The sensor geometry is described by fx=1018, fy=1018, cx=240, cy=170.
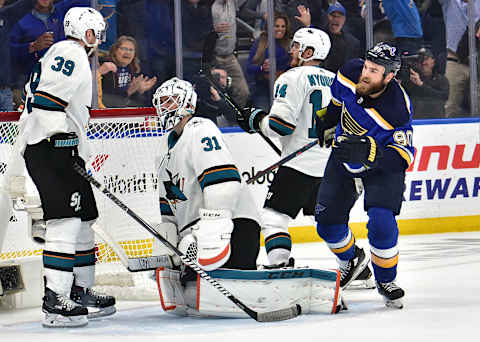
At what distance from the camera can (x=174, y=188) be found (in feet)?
11.8

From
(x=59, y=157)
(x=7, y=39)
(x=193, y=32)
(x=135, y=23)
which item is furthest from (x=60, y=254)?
(x=193, y=32)

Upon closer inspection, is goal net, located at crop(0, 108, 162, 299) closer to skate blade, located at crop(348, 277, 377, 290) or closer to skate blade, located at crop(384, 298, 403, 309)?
skate blade, located at crop(348, 277, 377, 290)

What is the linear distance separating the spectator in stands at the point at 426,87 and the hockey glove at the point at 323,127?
3.46m

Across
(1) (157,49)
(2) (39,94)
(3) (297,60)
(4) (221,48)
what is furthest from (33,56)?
(2) (39,94)

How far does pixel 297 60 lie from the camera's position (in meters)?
4.38

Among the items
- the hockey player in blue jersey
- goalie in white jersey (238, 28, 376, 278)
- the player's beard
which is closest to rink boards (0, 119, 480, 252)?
goalie in white jersey (238, 28, 376, 278)

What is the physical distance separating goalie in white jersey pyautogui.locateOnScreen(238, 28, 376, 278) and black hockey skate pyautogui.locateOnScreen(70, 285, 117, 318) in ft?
2.39

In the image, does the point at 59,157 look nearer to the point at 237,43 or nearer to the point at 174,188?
the point at 174,188

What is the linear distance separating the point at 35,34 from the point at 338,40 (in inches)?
84.0

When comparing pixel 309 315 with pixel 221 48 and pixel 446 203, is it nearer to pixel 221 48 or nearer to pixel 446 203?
pixel 446 203

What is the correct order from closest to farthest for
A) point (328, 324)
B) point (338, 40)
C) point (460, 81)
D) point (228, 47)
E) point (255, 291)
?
point (328, 324)
point (255, 291)
point (228, 47)
point (338, 40)
point (460, 81)

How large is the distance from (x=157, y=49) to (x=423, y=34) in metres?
2.02

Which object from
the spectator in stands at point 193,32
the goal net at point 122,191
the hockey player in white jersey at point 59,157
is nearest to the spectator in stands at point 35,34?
the spectator in stands at point 193,32

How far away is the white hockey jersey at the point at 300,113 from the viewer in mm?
4195
